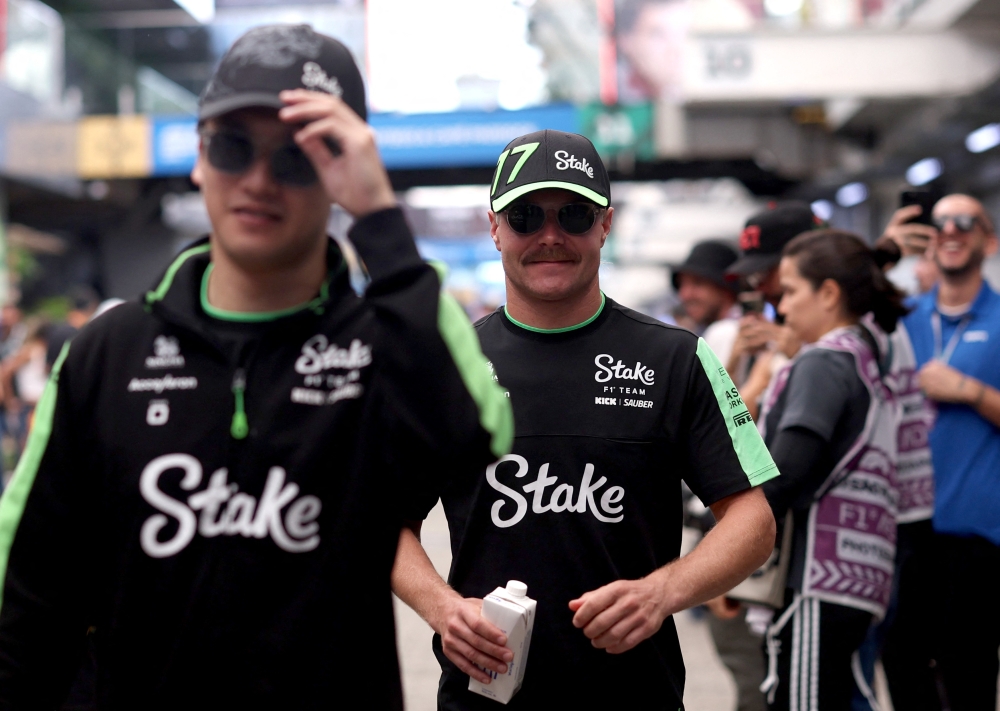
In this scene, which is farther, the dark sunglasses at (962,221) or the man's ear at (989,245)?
the man's ear at (989,245)

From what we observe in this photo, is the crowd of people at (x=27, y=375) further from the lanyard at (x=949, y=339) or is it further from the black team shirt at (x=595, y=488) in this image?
the black team shirt at (x=595, y=488)

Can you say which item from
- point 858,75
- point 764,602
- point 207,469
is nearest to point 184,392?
point 207,469

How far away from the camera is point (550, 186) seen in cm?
254

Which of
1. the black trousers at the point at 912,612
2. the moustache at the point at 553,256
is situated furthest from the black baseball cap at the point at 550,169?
the black trousers at the point at 912,612

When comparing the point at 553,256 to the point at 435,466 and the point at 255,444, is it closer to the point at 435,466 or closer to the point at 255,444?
the point at 435,466

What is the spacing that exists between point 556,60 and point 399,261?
14558 mm

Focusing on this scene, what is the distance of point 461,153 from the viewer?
599 inches

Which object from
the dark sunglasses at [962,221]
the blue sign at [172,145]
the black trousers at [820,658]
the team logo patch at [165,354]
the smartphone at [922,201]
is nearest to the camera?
the team logo patch at [165,354]

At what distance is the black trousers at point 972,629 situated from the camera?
4.18m

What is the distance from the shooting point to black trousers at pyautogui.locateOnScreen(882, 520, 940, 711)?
429 cm

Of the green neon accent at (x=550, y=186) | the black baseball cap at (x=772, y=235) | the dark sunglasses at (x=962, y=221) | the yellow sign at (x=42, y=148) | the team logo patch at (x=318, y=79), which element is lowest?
the team logo patch at (x=318, y=79)

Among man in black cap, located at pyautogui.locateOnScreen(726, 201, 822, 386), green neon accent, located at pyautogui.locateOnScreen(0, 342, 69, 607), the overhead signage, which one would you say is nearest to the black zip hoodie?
green neon accent, located at pyautogui.locateOnScreen(0, 342, 69, 607)

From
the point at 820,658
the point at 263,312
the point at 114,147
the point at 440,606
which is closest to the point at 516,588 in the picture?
the point at 440,606

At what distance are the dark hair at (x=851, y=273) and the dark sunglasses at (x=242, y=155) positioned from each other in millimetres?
2373
